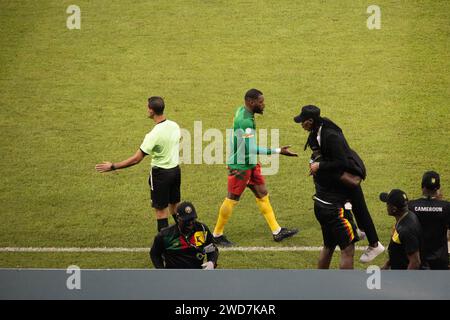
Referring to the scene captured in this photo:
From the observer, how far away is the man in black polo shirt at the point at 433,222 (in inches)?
328

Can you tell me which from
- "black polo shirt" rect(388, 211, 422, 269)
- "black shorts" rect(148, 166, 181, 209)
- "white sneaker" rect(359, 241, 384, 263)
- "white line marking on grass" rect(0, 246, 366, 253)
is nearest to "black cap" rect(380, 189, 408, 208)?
"black polo shirt" rect(388, 211, 422, 269)

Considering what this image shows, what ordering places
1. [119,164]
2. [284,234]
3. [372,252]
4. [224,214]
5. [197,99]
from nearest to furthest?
[372,252], [119,164], [224,214], [284,234], [197,99]

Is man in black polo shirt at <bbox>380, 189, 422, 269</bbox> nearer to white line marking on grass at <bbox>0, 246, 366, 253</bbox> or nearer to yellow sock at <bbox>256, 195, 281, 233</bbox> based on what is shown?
white line marking on grass at <bbox>0, 246, 366, 253</bbox>

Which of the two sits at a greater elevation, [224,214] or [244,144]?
[244,144]

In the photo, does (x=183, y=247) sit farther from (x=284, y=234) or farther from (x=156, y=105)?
(x=284, y=234)

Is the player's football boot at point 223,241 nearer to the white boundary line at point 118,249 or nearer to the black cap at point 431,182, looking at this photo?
the white boundary line at point 118,249

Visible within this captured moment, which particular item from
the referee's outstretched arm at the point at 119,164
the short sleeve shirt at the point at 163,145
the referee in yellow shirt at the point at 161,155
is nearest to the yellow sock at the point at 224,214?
the referee in yellow shirt at the point at 161,155

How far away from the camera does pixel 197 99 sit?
14.0 meters

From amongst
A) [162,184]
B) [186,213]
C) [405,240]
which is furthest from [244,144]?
[405,240]

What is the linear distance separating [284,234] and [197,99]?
435 cm

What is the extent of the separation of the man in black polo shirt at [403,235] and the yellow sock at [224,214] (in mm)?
2344

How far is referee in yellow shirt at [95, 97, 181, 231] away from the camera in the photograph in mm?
9617

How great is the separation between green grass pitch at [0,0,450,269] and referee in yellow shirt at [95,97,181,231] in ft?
2.23

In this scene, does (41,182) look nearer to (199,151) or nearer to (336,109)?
(199,151)
